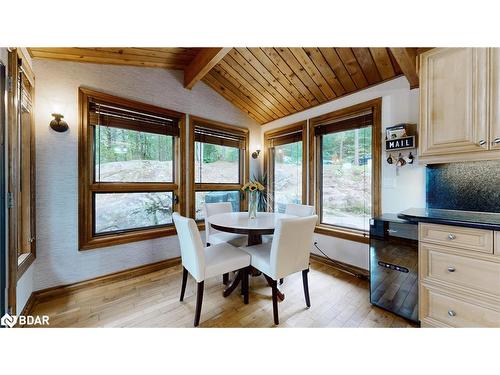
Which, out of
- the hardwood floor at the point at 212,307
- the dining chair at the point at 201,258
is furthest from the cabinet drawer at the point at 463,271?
the dining chair at the point at 201,258

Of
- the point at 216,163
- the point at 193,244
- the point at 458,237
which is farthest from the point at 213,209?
the point at 458,237

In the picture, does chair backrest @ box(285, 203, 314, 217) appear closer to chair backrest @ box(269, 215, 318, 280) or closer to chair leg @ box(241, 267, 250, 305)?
chair backrest @ box(269, 215, 318, 280)

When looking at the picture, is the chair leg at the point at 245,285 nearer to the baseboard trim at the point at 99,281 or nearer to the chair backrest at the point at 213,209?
the chair backrest at the point at 213,209

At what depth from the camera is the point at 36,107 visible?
6.14ft

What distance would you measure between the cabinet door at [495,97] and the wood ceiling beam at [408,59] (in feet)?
1.58

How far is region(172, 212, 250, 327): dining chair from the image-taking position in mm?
1546

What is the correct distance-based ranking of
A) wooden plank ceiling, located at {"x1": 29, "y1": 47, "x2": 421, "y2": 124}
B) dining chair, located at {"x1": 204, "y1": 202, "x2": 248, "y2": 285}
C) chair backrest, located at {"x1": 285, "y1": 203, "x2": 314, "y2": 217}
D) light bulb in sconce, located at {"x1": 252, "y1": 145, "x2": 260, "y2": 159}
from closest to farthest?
wooden plank ceiling, located at {"x1": 29, "y1": 47, "x2": 421, "y2": 124} < dining chair, located at {"x1": 204, "y1": 202, "x2": 248, "y2": 285} < chair backrest, located at {"x1": 285, "y1": 203, "x2": 314, "y2": 217} < light bulb in sconce, located at {"x1": 252, "y1": 145, "x2": 260, "y2": 159}

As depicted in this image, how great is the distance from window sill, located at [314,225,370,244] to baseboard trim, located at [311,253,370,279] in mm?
345

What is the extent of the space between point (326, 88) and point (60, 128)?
122 inches

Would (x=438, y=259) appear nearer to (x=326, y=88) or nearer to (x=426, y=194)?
(x=426, y=194)

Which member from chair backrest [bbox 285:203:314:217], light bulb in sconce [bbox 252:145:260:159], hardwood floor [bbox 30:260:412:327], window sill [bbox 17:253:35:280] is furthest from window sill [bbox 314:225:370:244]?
window sill [bbox 17:253:35:280]

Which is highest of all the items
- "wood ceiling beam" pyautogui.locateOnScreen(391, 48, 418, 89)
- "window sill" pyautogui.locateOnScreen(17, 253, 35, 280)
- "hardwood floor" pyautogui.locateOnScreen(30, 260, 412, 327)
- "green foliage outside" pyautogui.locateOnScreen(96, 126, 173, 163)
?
"wood ceiling beam" pyautogui.locateOnScreen(391, 48, 418, 89)

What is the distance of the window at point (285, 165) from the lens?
10.5 feet
